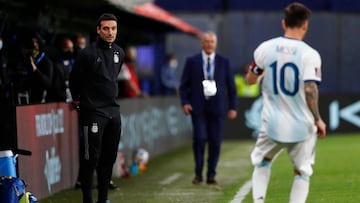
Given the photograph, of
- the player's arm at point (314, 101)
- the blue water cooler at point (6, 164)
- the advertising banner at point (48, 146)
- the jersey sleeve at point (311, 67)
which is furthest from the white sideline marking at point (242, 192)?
the jersey sleeve at point (311, 67)

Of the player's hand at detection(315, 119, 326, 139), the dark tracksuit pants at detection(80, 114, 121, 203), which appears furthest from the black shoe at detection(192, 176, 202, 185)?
the player's hand at detection(315, 119, 326, 139)

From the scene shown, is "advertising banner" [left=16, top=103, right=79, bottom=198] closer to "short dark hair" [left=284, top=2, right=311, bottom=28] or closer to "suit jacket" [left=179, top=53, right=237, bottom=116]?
"suit jacket" [left=179, top=53, right=237, bottom=116]

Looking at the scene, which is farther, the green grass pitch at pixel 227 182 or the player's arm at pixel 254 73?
the green grass pitch at pixel 227 182

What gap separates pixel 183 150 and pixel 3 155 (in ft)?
38.5

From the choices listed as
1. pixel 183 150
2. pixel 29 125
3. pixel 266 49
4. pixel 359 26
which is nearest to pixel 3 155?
pixel 29 125

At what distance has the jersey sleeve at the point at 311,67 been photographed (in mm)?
8695

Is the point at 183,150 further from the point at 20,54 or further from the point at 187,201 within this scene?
the point at 187,201

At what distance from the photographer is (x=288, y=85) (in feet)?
29.0

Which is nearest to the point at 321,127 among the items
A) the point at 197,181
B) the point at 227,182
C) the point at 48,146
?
the point at 48,146

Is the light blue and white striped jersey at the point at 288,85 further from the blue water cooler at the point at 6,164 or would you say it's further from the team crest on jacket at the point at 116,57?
the blue water cooler at the point at 6,164

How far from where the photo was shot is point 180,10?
3500 cm

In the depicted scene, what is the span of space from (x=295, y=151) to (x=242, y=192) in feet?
12.7

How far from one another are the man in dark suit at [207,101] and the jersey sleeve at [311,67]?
5094mm

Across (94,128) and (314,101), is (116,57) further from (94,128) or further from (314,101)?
(314,101)
